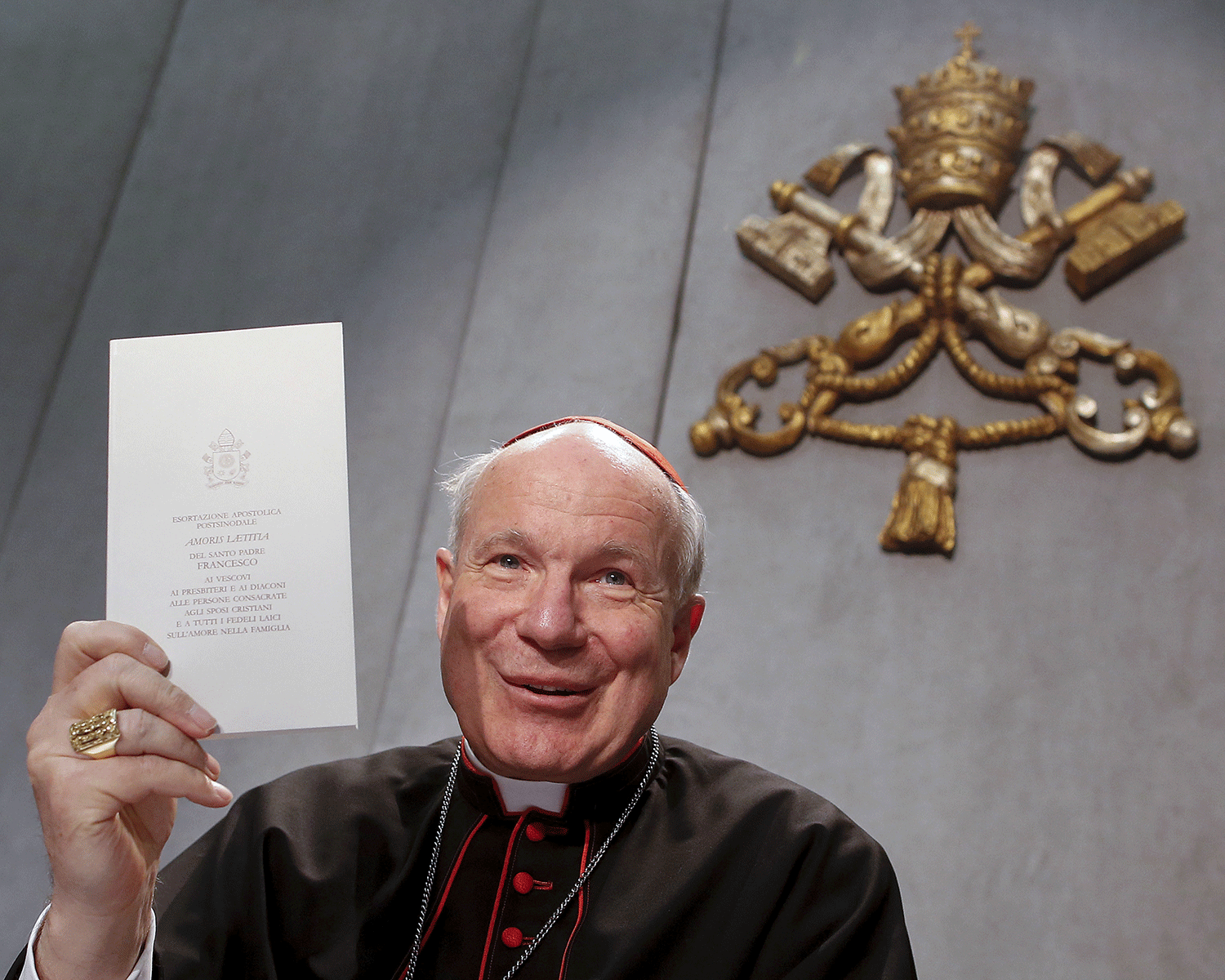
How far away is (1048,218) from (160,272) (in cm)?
246

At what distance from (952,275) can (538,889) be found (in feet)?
5.47

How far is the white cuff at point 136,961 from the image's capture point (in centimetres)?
131

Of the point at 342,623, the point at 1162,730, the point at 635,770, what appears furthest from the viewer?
the point at 1162,730

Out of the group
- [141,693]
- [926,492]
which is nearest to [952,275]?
[926,492]

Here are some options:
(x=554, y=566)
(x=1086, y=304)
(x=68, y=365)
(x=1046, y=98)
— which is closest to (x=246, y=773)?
(x=68, y=365)

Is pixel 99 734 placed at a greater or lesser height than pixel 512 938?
greater

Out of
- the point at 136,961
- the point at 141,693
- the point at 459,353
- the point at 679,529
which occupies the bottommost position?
the point at 136,961

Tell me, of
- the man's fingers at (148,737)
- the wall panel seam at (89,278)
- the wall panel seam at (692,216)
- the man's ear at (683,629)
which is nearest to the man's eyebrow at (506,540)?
the man's ear at (683,629)

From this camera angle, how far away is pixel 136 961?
137cm

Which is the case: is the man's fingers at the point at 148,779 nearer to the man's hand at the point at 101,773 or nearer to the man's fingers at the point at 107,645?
the man's hand at the point at 101,773

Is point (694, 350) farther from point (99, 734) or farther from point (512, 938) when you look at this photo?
point (99, 734)

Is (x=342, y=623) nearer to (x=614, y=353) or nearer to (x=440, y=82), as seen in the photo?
(x=614, y=353)

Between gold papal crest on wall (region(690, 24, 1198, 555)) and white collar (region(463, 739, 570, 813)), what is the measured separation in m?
1.07

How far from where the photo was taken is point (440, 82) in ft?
10.6
